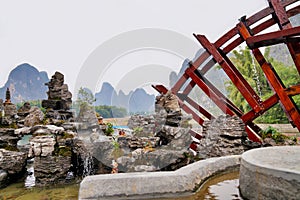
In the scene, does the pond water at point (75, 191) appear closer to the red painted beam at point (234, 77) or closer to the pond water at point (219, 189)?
the pond water at point (219, 189)

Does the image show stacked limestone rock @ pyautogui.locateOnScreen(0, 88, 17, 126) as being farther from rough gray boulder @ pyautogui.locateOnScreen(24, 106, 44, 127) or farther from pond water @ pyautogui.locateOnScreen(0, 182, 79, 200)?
pond water @ pyautogui.locateOnScreen(0, 182, 79, 200)

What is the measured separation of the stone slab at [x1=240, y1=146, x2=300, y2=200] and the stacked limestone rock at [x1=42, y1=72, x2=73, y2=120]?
1054 cm

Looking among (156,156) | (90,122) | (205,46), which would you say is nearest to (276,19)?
(205,46)

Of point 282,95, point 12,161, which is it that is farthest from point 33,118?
point 282,95

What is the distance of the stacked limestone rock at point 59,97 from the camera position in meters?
12.3

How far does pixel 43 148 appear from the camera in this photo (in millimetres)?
7719

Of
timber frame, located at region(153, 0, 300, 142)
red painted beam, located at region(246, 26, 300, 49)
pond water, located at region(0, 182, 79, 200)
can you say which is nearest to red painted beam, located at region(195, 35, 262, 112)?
timber frame, located at region(153, 0, 300, 142)

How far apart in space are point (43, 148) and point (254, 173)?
21.8 feet

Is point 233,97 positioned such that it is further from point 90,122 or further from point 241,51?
point 90,122

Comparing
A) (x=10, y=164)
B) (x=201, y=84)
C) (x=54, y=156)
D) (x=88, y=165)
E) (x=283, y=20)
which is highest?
(x=283, y=20)

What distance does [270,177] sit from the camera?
2.65 metres

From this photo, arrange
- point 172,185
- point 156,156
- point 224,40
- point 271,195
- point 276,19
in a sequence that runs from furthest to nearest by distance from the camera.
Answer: point 224,40, point 276,19, point 156,156, point 172,185, point 271,195

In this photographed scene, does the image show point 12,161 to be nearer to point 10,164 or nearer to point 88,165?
point 10,164

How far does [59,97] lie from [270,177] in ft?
37.8
